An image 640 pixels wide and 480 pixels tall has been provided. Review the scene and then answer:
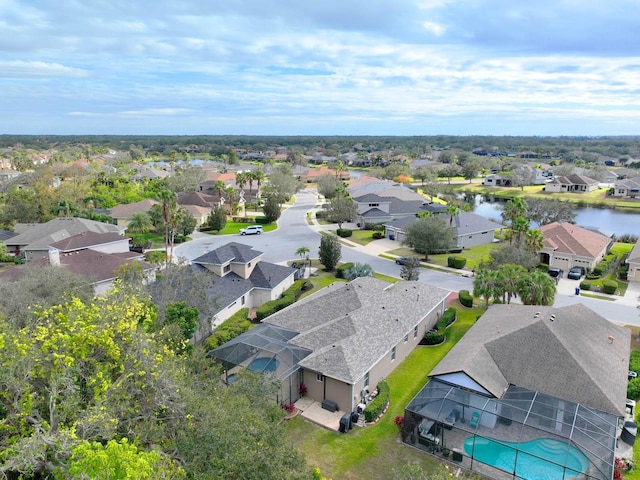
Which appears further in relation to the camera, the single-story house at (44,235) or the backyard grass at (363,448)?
the single-story house at (44,235)

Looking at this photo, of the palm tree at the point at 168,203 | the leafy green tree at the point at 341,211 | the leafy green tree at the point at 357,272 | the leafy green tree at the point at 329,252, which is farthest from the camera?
the leafy green tree at the point at 341,211

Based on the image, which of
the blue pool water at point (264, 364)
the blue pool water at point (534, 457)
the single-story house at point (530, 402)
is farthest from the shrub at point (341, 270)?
the blue pool water at point (534, 457)

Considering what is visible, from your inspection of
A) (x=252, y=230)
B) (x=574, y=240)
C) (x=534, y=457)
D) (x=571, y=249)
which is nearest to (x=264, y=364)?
(x=534, y=457)

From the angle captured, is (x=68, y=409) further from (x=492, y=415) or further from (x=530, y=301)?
(x=530, y=301)

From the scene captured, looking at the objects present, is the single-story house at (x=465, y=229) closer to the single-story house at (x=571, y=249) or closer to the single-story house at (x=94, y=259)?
the single-story house at (x=571, y=249)

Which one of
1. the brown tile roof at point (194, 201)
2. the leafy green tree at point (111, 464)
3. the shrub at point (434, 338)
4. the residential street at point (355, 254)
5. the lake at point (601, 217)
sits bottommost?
the lake at point (601, 217)

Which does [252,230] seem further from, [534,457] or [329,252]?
[534,457]

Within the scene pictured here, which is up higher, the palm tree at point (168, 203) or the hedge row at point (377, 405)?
the palm tree at point (168, 203)

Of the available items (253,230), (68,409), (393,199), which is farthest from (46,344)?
(393,199)
